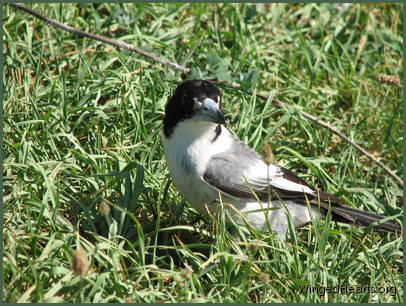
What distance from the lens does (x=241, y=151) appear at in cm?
459

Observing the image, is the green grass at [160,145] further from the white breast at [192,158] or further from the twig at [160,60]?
the white breast at [192,158]

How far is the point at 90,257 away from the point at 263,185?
138 cm

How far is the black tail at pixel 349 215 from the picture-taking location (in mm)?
4703

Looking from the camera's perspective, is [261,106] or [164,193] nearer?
[164,193]

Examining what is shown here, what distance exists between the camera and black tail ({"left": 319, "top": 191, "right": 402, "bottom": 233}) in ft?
15.4

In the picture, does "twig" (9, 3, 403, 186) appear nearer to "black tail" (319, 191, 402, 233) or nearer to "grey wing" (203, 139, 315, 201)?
"black tail" (319, 191, 402, 233)

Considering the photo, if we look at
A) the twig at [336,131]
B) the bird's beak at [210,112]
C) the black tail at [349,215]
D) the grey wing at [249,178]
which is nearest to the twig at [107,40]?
the twig at [336,131]

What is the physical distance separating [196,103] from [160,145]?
2.78 feet

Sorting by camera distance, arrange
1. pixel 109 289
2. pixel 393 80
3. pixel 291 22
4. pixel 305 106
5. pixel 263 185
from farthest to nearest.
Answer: pixel 291 22 < pixel 305 106 < pixel 393 80 < pixel 263 185 < pixel 109 289

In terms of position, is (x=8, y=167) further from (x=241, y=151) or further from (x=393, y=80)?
(x=393, y=80)

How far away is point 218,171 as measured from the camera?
4348 millimetres

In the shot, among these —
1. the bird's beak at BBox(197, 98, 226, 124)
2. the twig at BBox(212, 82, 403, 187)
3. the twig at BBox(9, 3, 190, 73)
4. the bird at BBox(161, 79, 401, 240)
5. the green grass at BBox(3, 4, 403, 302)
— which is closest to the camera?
the green grass at BBox(3, 4, 403, 302)

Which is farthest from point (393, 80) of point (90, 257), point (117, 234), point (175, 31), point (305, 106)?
point (90, 257)

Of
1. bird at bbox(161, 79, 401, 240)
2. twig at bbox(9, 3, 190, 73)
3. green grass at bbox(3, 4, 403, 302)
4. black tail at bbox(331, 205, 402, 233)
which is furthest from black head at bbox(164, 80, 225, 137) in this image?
black tail at bbox(331, 205, 402, 233)
